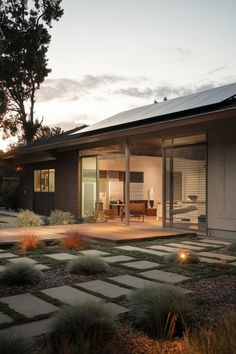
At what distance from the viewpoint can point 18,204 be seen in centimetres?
1925

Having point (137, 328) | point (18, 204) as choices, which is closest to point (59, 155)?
point (18, 204)

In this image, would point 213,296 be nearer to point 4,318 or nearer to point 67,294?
point 67,294

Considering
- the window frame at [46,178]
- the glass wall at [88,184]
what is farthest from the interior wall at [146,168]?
the glass wall at [88,184]

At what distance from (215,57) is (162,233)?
7.22 m

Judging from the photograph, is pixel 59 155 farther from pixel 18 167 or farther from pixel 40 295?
pixel 40 295

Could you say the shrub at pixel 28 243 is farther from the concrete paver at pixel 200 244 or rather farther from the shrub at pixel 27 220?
the shrub at pixel 27 220

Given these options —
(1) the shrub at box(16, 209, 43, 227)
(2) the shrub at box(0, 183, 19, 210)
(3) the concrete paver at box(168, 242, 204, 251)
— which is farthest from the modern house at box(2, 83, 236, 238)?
(2) the shrub at box(0, 183, 19, 210)

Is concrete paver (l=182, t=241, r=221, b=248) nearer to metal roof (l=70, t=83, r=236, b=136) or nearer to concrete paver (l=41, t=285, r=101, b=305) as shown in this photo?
metal roof (l=70, t=83, r=236, b=136)

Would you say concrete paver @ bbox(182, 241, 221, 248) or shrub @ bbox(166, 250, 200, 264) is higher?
A: shrub @ bbox(166, 250, 200, 264)

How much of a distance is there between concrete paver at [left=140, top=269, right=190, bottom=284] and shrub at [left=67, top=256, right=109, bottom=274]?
1.88ft

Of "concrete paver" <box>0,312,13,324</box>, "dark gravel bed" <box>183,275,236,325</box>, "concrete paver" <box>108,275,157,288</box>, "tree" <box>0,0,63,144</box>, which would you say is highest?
"tree" <box>0,0,63,144</box>

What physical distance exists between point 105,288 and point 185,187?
6.07 metres

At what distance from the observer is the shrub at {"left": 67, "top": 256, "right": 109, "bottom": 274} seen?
5.15 m

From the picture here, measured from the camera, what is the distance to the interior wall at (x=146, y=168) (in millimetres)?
16984
